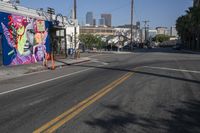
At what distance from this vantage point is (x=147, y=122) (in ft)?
27.0

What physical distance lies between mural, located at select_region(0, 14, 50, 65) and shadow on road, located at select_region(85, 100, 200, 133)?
21237 mm

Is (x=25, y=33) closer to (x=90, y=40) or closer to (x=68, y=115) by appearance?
(x=68, y=115)

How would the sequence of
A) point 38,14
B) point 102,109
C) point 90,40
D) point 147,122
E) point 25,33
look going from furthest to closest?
point 90,40, point 38,14, point 25,33, point 102,109, point 147,122

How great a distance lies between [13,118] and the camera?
29.1 ft

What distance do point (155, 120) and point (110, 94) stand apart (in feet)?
13.7

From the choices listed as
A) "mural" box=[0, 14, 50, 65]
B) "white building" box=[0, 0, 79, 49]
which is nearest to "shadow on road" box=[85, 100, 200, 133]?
"mural" box=[0, 14, 50, 65]

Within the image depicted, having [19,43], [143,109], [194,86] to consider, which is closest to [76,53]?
[19,43]

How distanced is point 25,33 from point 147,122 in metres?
25.8

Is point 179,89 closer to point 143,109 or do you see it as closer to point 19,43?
point 143,109

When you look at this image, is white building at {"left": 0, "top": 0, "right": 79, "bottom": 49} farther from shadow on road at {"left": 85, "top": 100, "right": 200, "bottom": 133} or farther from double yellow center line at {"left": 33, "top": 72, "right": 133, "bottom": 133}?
shadow on road at {"left": 85, "top": 100, "right": 200, "bottom": 133}

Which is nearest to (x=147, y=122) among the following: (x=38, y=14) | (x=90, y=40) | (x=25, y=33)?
(x=25, y=33)

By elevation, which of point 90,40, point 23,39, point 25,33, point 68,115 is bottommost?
point 68,115

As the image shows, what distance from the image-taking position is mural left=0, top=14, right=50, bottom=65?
29422 mm

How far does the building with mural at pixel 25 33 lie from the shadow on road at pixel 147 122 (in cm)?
2109
